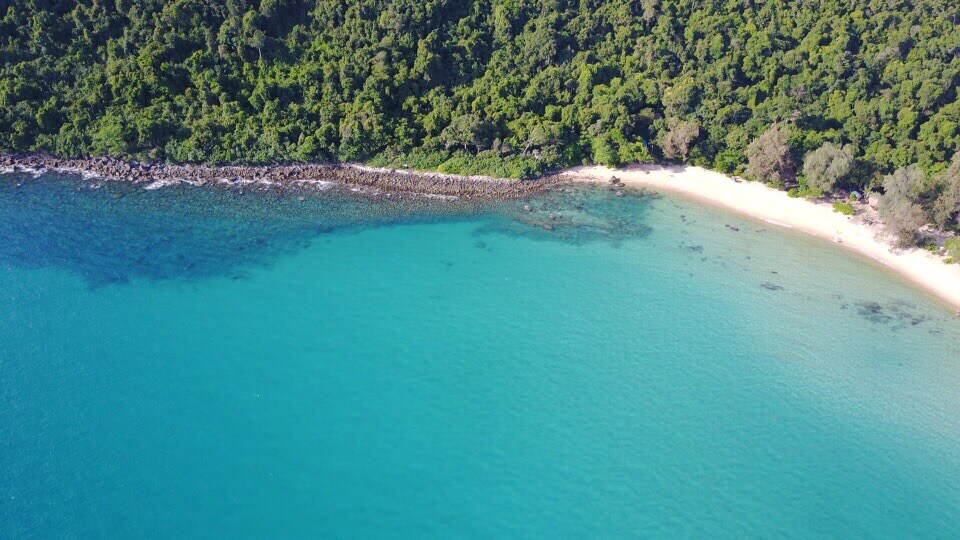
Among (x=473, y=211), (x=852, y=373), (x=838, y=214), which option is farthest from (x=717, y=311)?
(x=473, y=211)

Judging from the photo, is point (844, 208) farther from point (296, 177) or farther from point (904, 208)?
point (296, 177)

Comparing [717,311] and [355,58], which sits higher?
[355,58]

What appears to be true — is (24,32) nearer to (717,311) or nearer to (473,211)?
(473,211)

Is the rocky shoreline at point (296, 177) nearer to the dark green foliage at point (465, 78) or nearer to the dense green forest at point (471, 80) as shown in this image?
the dense green forest at point (471, 80)

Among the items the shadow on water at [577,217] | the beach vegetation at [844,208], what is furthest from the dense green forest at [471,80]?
the beach vegetation at [844,208]

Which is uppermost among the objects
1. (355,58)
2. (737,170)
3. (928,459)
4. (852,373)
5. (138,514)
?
(355,58)

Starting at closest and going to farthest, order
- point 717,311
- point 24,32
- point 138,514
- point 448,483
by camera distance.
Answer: point 138,514 → point 448,483 → point 717,311 → point 24,32

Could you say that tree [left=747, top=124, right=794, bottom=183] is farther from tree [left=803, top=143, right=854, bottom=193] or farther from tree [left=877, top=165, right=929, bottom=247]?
tree [left=877, top=165, right=929, bottom=247]
